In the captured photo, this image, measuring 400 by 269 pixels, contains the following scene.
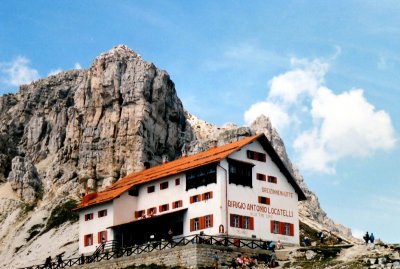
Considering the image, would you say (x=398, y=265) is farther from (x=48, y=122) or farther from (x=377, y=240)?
(x=48, y=122)

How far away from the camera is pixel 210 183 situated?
90.2 meters

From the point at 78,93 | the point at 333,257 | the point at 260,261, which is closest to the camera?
the point at 333,257

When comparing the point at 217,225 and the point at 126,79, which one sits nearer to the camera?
the point at 217,225

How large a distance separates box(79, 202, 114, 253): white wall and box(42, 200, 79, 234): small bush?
1168 inches

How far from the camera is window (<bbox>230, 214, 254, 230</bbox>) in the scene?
291 feet

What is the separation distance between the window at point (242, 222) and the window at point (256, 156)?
7874 mm

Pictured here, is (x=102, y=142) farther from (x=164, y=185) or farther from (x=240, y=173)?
(x=240, y=173)

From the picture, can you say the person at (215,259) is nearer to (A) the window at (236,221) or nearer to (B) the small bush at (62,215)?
(A) the window at (236,221)

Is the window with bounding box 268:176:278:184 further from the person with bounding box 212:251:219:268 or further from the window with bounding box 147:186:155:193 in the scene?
the person with bounding box 212:251:219:268

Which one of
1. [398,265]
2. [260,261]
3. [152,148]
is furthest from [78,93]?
[398,265]

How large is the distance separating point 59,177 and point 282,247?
84116 mm

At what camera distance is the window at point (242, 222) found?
291 ft

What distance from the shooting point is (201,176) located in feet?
301

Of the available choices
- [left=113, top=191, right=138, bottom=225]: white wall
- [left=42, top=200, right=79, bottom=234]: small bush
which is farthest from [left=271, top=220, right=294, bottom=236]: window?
[left=42, top=200, right=79, bottom=234]: small bush
